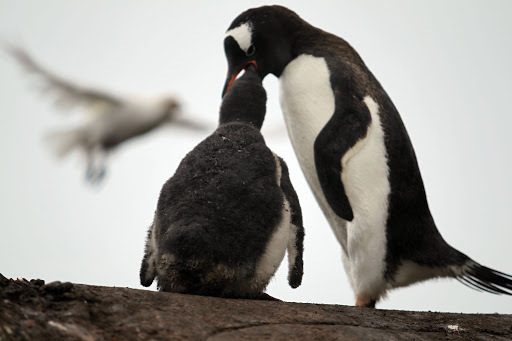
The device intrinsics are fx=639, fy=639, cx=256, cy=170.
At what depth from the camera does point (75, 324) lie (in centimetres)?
163

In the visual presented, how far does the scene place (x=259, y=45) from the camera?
3426 millimetres

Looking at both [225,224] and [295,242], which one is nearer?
[225,224]

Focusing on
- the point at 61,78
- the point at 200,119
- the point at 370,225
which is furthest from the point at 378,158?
the point at 200,119

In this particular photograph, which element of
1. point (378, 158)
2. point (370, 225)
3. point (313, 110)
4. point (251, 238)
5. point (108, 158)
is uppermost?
point (108, 158)

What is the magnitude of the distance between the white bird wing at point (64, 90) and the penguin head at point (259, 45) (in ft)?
9.69

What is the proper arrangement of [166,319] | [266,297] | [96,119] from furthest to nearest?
[96,119] < [266,297] < [166,319]

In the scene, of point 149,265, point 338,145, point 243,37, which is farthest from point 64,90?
point 149,265

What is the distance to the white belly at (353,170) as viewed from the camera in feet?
9.86

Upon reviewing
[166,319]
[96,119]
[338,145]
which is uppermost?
[96,119]

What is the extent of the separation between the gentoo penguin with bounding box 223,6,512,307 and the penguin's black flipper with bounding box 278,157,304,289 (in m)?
0.74

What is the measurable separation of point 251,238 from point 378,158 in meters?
1.21

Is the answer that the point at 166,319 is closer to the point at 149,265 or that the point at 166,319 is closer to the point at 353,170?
the point at 149,265

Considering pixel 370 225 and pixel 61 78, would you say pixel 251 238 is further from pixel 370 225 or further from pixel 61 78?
pixel 61 78

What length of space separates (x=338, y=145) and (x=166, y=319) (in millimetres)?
1542
